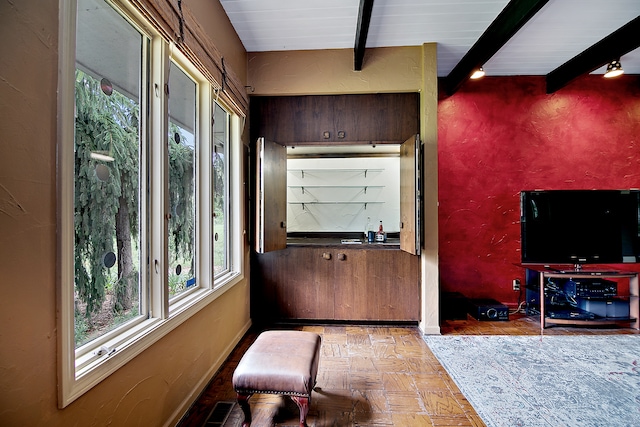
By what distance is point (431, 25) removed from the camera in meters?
2.84

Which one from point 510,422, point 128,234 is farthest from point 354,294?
point 128,234

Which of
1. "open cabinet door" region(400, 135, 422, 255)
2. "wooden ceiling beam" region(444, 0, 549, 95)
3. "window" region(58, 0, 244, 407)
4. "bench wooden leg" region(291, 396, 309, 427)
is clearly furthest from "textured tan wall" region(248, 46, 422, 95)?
"bench wooden leg" region(291, 396, 309, 427)

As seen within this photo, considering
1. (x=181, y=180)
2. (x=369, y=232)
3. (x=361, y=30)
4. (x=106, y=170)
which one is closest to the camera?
(x=106, y=170)

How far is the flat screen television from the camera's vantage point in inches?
129

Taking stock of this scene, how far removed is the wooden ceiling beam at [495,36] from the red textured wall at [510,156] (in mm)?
468

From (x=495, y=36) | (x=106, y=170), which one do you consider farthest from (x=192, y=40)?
(x=495, y=36)

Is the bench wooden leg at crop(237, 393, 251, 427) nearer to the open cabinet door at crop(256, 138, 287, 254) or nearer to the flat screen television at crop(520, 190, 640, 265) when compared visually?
the open cabinet door at crop(256, 138, 287, 254)

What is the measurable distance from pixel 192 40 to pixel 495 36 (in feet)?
8.58

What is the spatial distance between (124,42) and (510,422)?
307 centimetres

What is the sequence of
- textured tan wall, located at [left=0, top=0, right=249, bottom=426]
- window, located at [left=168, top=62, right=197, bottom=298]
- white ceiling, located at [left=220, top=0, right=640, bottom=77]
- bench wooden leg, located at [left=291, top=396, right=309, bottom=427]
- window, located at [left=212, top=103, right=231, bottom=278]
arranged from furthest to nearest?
window, located at [left=212, top=103, right=231, bottom=278] < white ceiling, located at [left=220, top=0, right=640, bottom=77] < window, located at [left=168, top=62, right=197, bottom=298] < bench wooden leg, located at [left=291, top=396, right=309, bottom=427] < textured tan wall, located at [left=0, top=0, right=249, bottom=426]

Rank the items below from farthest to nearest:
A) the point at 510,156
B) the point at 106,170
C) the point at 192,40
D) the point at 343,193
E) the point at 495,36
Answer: the point at 343,193
the point at 510,156
the point at 495,36
the point at 192,40
the point at 106,170

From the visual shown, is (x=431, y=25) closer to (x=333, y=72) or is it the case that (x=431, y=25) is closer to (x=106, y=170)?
(x=333, y=72)

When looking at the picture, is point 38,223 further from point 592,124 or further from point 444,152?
point 592,124

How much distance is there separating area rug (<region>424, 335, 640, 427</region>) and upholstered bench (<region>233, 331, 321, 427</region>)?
1153 mm
